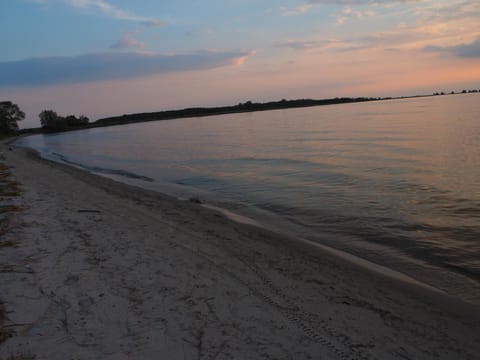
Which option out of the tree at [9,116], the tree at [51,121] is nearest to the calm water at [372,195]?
the tree at [9,116]

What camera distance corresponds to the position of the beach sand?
3.80 metres

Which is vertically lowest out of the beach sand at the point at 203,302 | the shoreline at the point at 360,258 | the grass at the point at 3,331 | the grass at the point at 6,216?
the shoreline at the point at 360,258

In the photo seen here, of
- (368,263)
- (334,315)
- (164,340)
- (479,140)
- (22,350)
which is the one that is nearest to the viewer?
(22,350)

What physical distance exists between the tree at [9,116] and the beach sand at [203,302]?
108 meters

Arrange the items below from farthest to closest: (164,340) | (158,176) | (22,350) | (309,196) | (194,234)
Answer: (158,176) < (309,196) < (194,234) < (164,340) < (22,350)

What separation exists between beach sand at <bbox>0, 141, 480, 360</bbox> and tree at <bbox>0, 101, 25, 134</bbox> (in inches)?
4244

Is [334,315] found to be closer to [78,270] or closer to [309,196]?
[78,270]

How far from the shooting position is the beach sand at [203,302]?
12.5ft

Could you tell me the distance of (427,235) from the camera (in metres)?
8.62

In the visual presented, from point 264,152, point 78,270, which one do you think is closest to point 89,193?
point 78,270

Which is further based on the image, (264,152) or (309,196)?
(264,152)

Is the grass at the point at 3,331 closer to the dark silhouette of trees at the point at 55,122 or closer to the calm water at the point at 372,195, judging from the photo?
the calm water at the point at 372,195

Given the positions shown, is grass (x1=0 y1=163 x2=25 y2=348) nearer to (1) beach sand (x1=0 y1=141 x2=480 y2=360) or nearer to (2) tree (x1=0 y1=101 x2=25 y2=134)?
(1) beach sand (x1=0 y1=141 x2=480 y2=360)

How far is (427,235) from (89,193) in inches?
462
